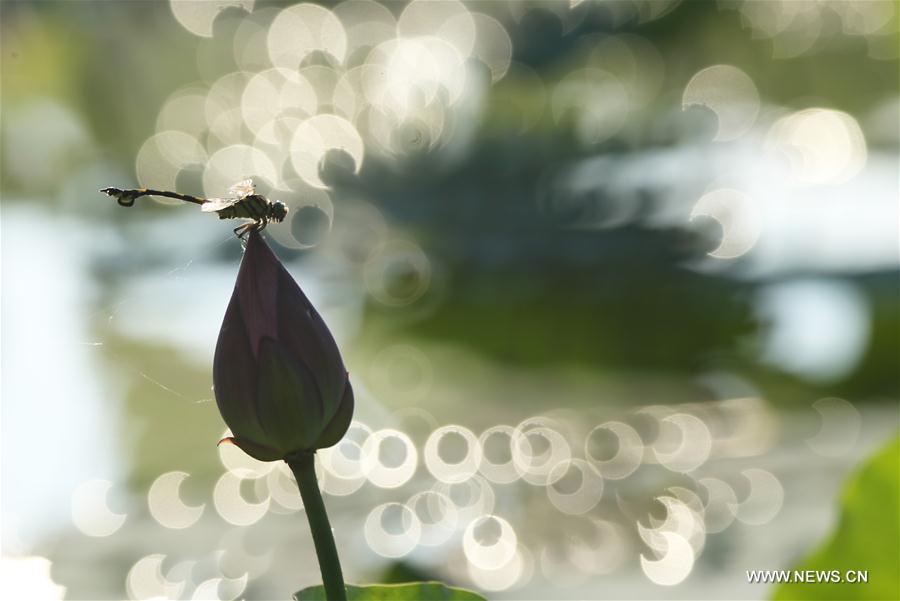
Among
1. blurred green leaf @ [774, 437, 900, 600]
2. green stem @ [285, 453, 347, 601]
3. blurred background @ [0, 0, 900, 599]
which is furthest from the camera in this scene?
blurred background @ [0, 0, 900, 599]

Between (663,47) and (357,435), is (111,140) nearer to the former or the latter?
(357,435)

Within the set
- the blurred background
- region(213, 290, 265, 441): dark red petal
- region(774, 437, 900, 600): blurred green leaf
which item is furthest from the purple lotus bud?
the blurred background

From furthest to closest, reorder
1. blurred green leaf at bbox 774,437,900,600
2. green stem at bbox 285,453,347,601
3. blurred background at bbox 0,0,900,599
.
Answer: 1. blurred background at bbox 0,0,900,599
2. blurred green leaf at bbox 774,437,900,600
3. green stem at bbox 285,453,347,601

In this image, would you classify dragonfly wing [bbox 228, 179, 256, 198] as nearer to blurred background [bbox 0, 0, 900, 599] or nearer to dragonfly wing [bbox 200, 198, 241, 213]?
dragonfly wing [bbox 200, 198, 241, 213]

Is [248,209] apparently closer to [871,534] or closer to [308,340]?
[308,340]

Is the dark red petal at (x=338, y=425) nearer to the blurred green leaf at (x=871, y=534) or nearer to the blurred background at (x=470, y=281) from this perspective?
the blurred green leaf at (x=871, y=534)

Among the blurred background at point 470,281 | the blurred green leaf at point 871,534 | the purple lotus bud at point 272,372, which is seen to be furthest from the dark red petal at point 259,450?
the blurred background at point 470,281
